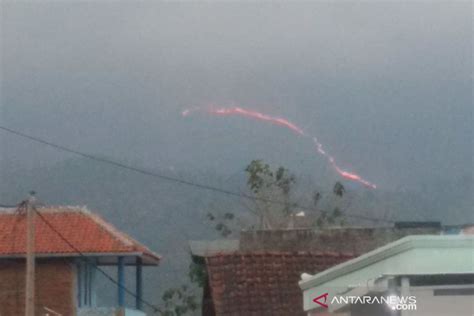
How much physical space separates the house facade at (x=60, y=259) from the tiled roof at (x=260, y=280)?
9.54 m

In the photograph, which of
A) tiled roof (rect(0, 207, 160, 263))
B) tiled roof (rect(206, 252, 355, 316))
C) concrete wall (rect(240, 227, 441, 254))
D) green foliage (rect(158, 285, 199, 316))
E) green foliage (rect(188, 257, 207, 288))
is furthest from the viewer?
green foliage (rect(158, 285, 199, 316))

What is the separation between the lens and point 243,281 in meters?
19.2

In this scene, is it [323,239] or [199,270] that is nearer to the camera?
[323,239]

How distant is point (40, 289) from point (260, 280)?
10908 mm

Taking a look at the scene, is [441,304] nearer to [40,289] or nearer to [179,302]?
[40,289]

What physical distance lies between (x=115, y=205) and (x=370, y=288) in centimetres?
4741

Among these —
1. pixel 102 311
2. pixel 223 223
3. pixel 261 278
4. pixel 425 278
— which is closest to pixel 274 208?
pixel 223 223

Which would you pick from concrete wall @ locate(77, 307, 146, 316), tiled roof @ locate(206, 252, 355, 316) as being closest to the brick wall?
concrete wall @ locate(77, 307, 146, 316)

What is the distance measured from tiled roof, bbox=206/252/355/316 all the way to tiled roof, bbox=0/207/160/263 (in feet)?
31.3

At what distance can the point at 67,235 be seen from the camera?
29.3 meters

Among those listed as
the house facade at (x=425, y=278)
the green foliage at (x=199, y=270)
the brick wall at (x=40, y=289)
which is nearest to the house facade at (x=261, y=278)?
the green foliage at (x=199, y=270)

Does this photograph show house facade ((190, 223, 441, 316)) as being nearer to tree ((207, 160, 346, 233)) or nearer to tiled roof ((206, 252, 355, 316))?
tiled roof ((206, 252, 355, 316))

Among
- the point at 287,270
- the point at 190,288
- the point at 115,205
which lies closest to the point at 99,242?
the point at 190,288

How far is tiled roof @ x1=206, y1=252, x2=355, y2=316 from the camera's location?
1883 centimetres
